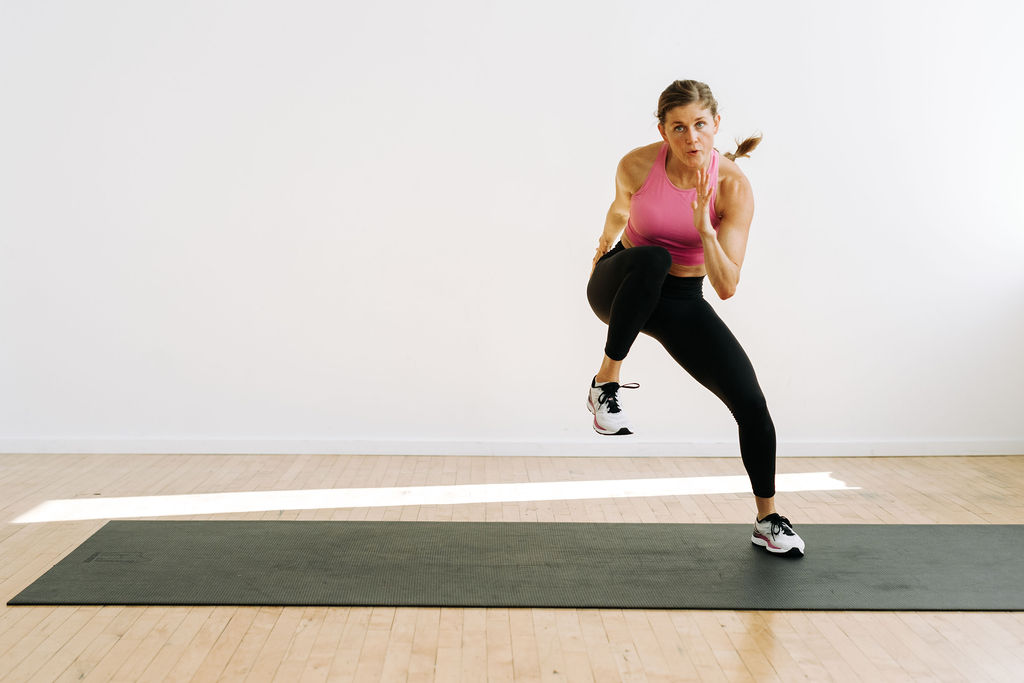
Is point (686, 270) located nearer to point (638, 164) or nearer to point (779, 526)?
point (638, 164)

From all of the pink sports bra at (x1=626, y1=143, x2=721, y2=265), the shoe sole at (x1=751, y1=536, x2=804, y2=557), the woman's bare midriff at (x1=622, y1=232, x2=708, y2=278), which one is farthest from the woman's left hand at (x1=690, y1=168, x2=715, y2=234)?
the shoe sole at (x1=751, y1=536, x2=804, y2=557)

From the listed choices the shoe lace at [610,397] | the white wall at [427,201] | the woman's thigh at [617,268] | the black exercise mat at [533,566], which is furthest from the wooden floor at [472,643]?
the white wall at [427,201]

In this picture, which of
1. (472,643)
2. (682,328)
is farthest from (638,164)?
(472,643)

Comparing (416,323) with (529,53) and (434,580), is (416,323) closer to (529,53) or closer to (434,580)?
(529,53)

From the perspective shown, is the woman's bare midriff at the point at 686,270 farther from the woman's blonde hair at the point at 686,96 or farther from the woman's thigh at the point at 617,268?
the woman's blonde hair at the point at 686,96

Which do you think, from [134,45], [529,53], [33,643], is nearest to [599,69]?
[529,53]

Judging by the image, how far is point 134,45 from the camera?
5418 millimetres

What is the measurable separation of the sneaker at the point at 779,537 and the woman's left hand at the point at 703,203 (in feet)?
4.16

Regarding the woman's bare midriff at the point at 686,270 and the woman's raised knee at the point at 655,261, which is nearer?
the woman's raised knee at the point at 655,261

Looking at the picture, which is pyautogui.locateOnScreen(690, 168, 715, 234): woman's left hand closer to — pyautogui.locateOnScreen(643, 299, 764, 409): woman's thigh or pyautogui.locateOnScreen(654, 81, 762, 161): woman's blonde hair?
pyautogui.locateOnScreen(654, 81, 762, 161): woman's blonde hair

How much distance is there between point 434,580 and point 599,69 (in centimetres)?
319

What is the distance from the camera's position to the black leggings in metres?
3.10

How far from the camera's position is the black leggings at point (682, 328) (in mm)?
3098

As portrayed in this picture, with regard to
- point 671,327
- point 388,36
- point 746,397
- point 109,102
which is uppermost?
point 388,36
